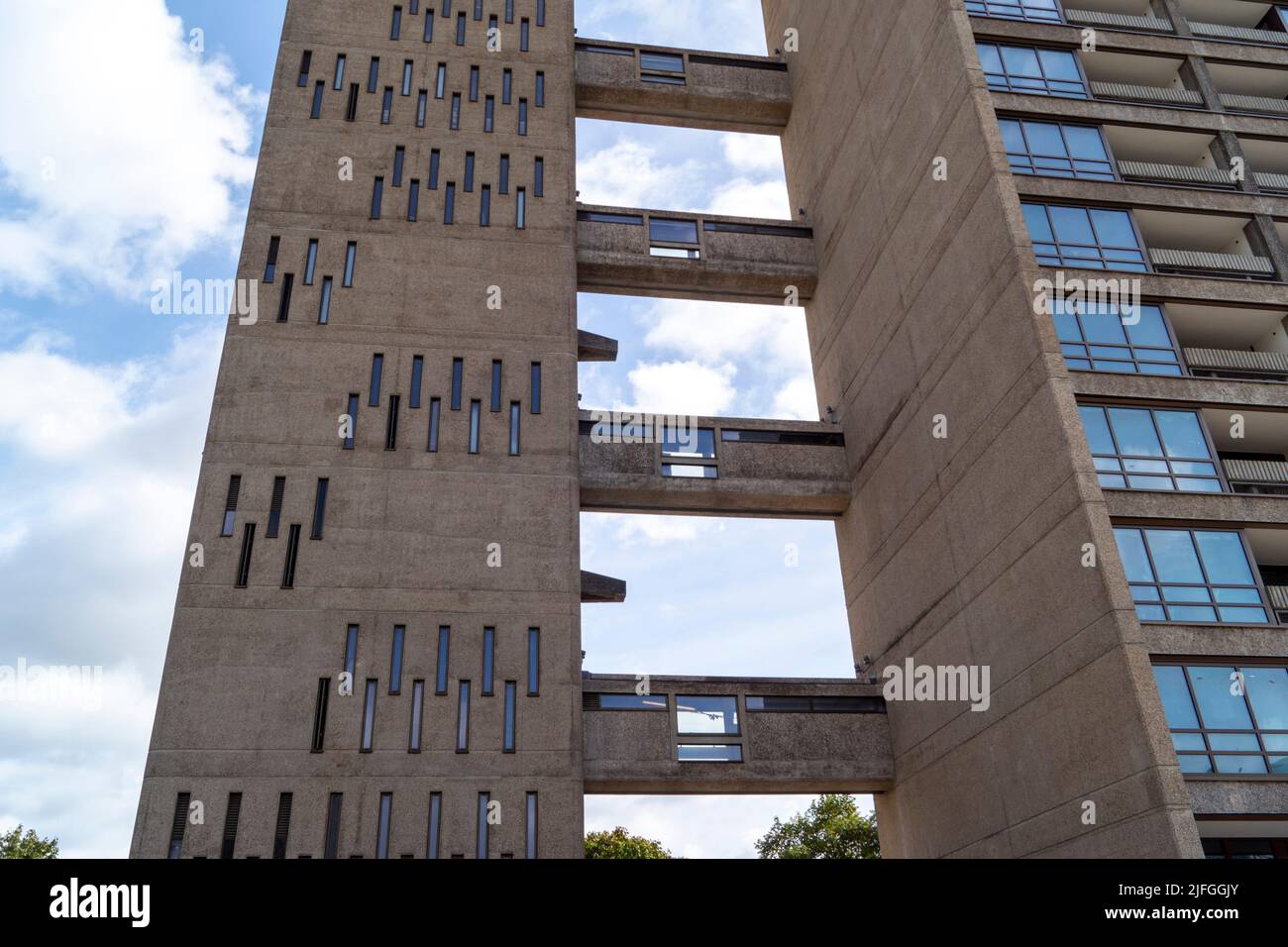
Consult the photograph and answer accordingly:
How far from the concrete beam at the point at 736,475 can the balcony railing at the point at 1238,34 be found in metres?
13.4

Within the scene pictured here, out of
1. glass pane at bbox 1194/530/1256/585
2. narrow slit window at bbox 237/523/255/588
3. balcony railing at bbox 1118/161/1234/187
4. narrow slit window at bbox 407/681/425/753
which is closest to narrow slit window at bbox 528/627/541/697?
narrow slit window at bbox 407/681/425/753

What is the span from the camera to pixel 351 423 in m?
22.5

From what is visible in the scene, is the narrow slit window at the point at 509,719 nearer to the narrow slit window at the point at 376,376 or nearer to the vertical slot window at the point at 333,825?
the vertical slot window at the point at 333,825

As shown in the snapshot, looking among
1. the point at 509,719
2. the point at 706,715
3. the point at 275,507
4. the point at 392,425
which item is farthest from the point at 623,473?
the point at 275,507

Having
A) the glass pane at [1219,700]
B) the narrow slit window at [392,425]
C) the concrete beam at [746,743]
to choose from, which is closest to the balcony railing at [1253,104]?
the glass pane at [1219,700]

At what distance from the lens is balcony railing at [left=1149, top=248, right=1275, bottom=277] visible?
2152cm

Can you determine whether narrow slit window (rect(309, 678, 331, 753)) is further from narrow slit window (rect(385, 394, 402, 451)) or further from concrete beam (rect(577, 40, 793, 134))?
concrete beam (rect(577, 40, 793, 134))

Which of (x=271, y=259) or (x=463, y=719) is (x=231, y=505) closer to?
(x=271, y=259)

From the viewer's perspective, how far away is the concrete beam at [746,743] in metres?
21.1

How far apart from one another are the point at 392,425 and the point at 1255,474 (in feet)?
58.5

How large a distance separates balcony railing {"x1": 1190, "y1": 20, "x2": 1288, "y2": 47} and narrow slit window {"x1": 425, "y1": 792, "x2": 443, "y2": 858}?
25042mm

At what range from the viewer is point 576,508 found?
73.7 feet

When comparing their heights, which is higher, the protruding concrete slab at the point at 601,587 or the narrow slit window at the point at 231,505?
the narrow slit window at the point at 231,505
